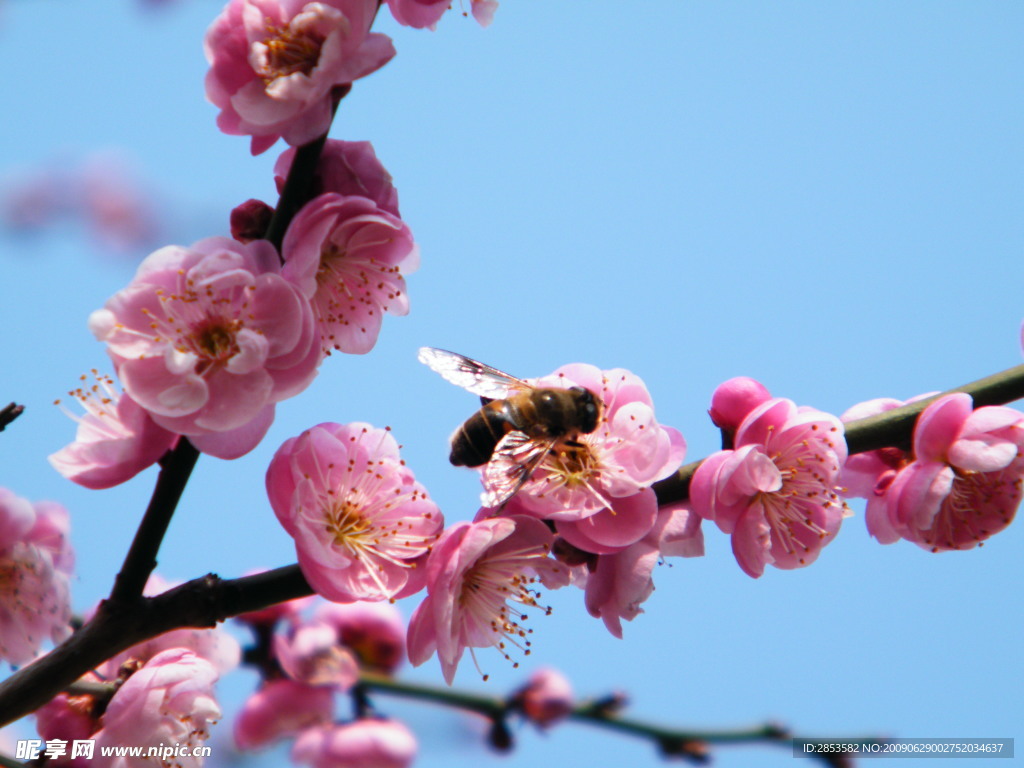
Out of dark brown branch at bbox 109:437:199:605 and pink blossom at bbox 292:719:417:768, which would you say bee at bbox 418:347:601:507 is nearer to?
dark brown branch at bbox 109:437:199:605

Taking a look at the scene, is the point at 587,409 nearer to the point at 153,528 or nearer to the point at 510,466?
the point at 510,466

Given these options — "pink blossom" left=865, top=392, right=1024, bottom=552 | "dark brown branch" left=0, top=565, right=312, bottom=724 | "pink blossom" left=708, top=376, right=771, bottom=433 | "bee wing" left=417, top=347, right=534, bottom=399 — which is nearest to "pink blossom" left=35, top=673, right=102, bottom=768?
"dark brown branch" left=0, top=565, right=312, bottom=724

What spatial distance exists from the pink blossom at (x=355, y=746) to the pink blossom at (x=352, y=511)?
7.35 ft

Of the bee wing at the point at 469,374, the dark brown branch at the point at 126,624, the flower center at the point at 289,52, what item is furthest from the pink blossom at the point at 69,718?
the flower center at the point at 289,52

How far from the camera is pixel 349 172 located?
1.44 m

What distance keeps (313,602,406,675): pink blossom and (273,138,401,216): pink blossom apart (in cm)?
258

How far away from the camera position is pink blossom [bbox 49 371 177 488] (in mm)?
1350

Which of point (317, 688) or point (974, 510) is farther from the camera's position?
point (317, 688)

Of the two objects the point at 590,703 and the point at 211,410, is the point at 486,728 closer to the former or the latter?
the point at 590,703

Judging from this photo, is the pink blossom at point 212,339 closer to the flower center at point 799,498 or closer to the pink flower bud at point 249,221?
the pink flower bud at point 249,221

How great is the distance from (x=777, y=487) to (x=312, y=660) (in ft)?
7.20

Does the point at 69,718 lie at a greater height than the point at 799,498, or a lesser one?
lesser

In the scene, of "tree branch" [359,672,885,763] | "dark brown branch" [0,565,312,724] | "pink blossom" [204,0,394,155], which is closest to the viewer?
"dark brown branch" [0,565,312,724]

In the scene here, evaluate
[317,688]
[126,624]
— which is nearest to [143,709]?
[126,624]
